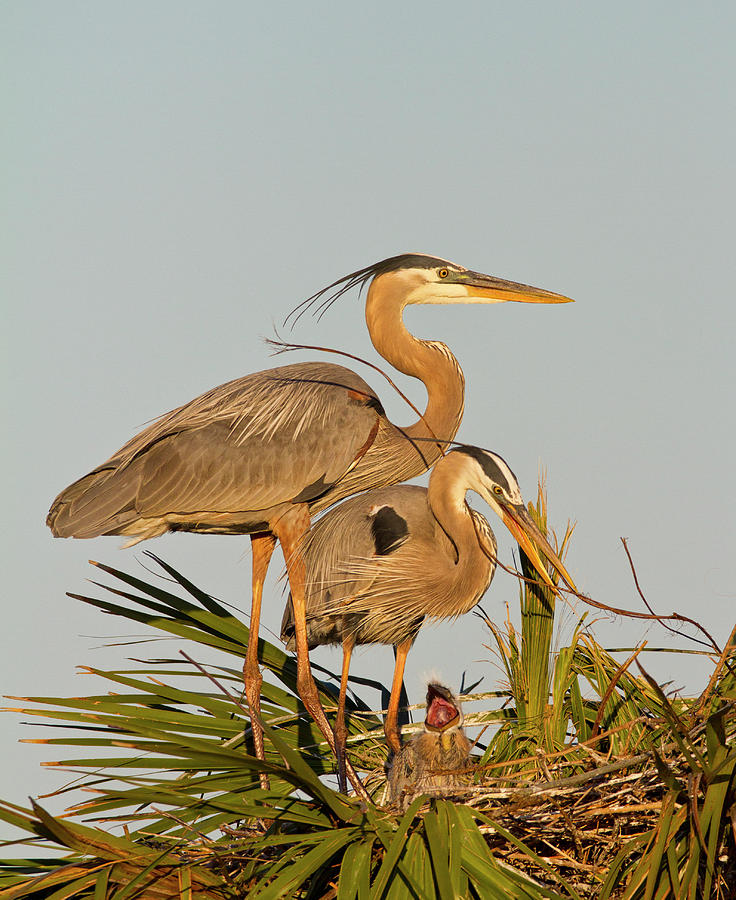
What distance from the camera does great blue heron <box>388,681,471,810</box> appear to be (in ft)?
14.0

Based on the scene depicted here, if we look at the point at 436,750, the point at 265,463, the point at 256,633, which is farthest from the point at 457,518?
the point at 436,750

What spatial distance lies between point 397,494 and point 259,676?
1194 millimetres

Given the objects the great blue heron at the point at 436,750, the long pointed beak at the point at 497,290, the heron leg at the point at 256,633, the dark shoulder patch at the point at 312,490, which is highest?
the long pointed beak at the point at 497,290

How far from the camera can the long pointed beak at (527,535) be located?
4719 millimetres

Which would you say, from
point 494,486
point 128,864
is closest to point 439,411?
point 494,486

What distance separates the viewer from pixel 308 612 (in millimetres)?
5438

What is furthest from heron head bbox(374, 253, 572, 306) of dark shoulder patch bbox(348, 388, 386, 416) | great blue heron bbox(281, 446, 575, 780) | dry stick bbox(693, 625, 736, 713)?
dry stick bbox(693, 625, 736, 713)

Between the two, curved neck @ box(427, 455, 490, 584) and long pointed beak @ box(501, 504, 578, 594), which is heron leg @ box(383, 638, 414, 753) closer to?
curved neck @ box(427, 455, 490, 584)

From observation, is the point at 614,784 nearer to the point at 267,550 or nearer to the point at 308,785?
the point at 308,785

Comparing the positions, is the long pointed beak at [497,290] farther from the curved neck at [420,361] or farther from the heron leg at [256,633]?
the heron leg at [256,633]

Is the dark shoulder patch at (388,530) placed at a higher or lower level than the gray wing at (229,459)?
lower

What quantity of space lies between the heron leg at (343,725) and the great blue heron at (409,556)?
11 mm

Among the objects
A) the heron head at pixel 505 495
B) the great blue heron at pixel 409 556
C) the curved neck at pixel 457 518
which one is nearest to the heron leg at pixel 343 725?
the great blue heron at pixel 409 556

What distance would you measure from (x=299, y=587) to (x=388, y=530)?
1.76 ft
